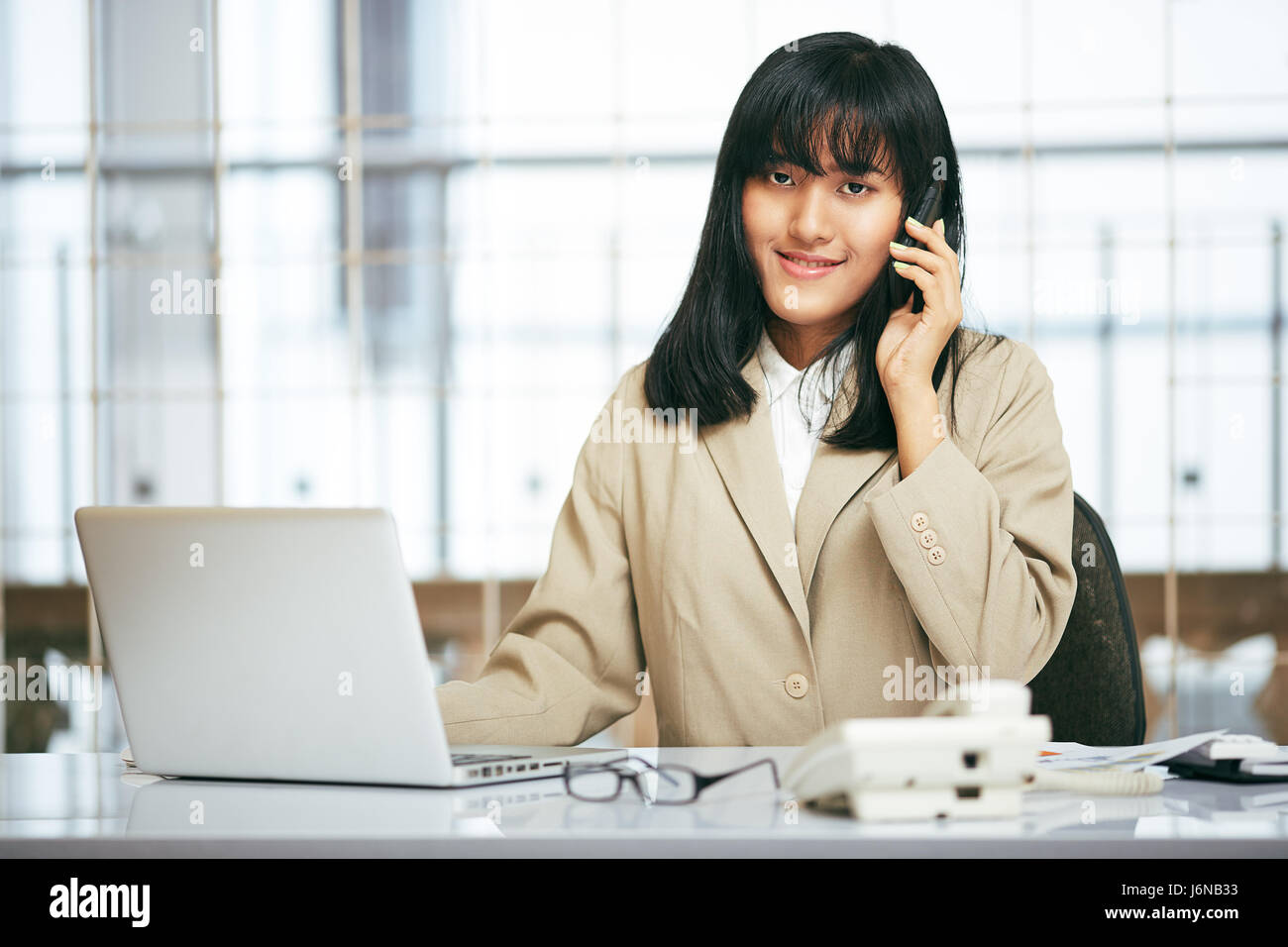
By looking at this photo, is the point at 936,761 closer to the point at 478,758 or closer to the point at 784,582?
the point at 478,758

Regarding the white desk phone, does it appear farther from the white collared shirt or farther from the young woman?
the white collared shirt

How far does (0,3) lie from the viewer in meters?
4.44

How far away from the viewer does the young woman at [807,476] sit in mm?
1606

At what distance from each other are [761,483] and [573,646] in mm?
350

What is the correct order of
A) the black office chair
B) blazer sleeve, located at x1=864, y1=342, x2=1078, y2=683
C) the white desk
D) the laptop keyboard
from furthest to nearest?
the black office chair → blazer sleeve, located at x1=864, y1=342, x2=1078, y2=683 → the laptop keyboard → the white desk

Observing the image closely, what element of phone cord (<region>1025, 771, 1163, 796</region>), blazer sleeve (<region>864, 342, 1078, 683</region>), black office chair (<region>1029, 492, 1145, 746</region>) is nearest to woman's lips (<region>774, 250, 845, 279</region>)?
blazer sleeve (<region>864, 342, 1078, 683</region>)

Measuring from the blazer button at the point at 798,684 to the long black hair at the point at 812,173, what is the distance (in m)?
0.33

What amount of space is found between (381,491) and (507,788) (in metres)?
3.73

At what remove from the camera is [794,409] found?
185cm

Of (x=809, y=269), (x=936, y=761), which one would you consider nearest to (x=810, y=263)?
(x=809, y=269)

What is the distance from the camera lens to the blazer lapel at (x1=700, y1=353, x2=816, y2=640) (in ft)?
5.58

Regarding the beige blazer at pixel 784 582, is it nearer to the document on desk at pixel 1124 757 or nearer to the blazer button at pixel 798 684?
the blazer button at pixel 798 684

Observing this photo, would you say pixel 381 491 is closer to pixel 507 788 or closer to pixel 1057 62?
pixel 1057 62
